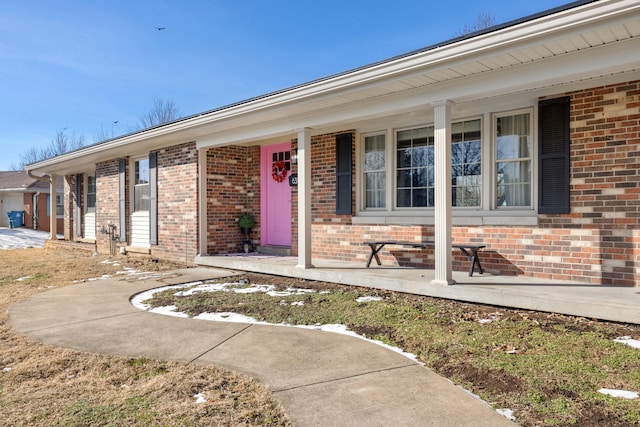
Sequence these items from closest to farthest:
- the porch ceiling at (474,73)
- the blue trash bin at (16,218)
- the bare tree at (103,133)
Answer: the porch ceiling at (474,73) < the blue trash bin at (16,218) < the bare tree at (103,133)

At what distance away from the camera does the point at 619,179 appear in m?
5.21

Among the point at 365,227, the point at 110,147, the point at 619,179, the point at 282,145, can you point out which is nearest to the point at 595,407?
the point at 619,179

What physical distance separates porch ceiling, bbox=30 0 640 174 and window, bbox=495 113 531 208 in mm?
615

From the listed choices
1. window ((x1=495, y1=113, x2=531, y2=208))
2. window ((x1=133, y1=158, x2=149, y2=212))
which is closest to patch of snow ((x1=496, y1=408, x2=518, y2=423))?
window ((x1=495, y1=113, x2=531, y2=208))

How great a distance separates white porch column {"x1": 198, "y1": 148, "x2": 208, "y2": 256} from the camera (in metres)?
9.19

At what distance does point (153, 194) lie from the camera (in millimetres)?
10406

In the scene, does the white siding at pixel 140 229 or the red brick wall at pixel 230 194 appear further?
the white siding at pixel 140 229

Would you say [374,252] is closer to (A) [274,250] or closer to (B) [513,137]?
(B) [513,137]

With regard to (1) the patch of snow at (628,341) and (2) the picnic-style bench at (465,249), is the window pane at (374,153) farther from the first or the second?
(1) the patch of snow at (628,341)

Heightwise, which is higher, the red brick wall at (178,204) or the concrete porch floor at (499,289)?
the red brick wall at (178,204)

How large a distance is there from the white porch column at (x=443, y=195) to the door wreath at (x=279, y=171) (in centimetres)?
452

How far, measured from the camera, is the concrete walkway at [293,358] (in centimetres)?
256

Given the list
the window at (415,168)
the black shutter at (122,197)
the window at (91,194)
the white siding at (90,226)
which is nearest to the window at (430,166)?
the window at (415,168)

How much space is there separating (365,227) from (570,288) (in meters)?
3.42
